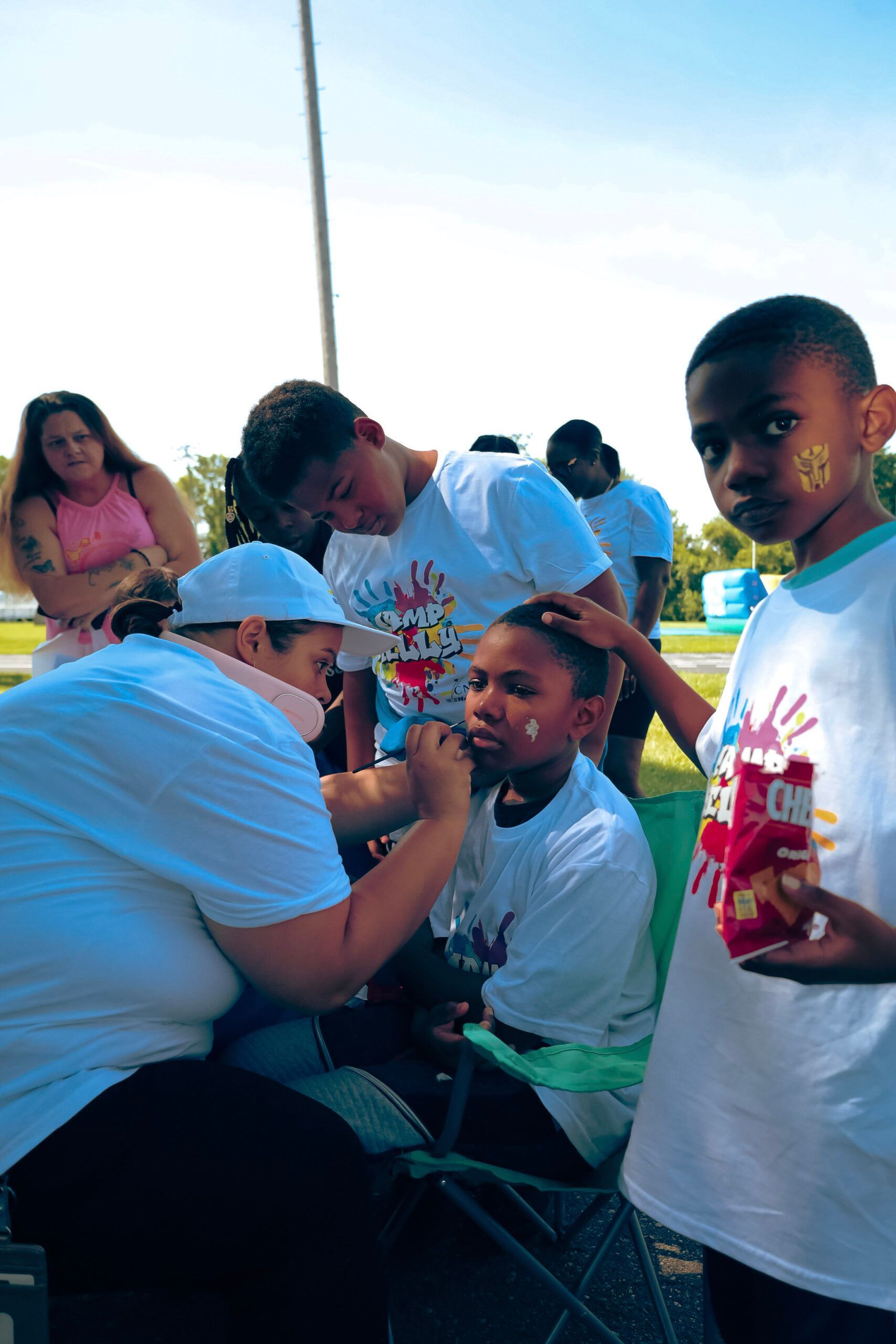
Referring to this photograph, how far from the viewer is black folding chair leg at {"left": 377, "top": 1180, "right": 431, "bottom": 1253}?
78.3 inches

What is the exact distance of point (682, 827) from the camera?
2.16 m

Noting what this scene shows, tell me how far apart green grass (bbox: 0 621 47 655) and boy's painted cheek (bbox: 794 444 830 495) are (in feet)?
63.6

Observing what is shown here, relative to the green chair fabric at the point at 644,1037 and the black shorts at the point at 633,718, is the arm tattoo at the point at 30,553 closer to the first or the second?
the black shorts at the point at 633,718

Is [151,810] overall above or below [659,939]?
above

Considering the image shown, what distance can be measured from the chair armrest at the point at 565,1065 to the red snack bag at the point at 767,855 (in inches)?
25.0

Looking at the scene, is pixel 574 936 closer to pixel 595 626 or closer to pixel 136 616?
pixel 595 626

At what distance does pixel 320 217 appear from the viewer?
346 inches

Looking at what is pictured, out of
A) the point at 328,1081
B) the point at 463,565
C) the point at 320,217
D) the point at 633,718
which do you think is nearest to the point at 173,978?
the point at 328,1081

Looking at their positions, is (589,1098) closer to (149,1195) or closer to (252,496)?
(149,1195)

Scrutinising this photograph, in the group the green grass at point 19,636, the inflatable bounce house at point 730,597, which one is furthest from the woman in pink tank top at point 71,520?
the inflatable bounce house at point 730,597

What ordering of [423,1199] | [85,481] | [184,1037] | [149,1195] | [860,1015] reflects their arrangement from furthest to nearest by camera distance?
[85,481] → [423,1199] → [184,1037] → [149,1195] → [860,1015]

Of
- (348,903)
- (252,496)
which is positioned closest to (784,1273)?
(348,903)

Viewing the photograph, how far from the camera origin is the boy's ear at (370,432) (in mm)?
2498

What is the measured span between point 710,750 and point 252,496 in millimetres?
2357
